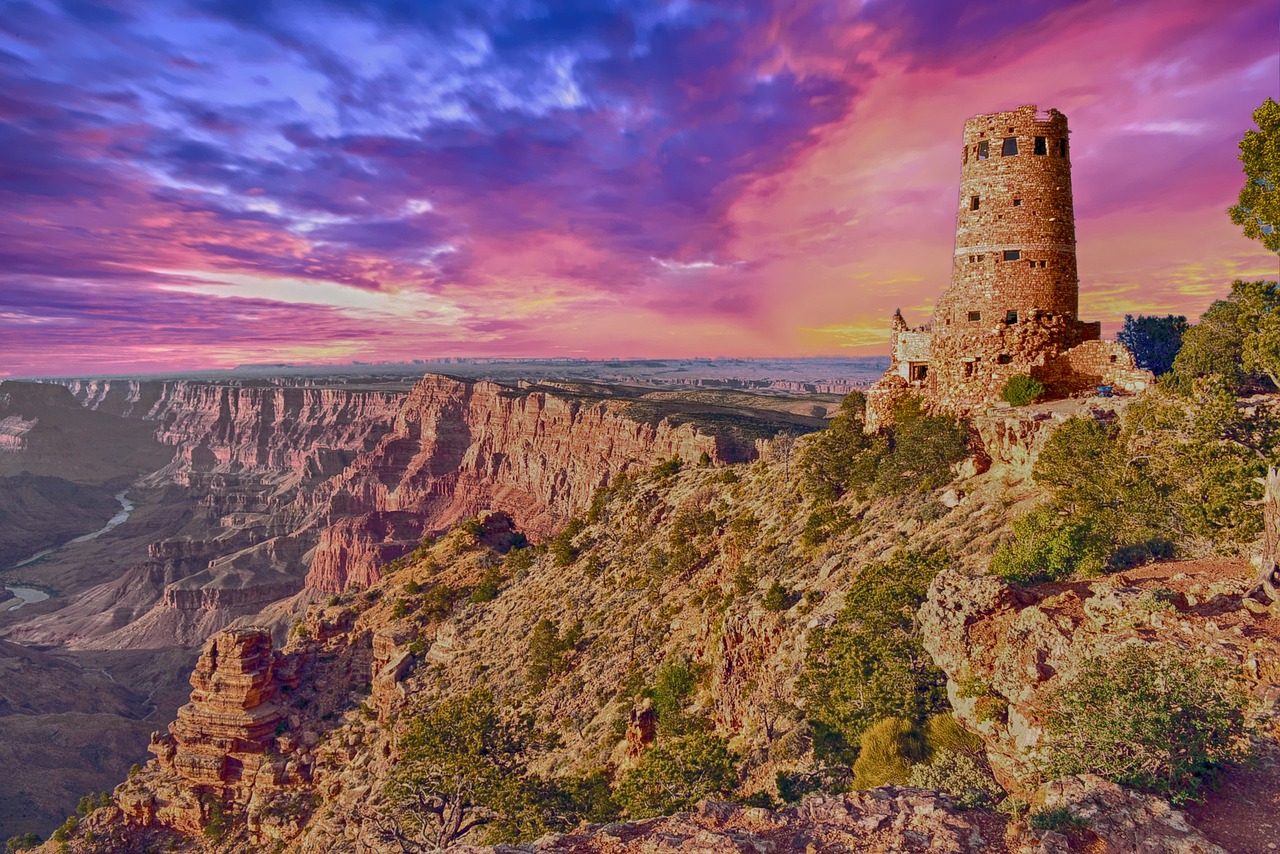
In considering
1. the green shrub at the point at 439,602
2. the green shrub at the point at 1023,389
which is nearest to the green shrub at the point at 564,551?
the green shrub at the point at 439,602

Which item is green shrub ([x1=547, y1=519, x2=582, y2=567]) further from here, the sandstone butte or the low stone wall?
the low stone wall

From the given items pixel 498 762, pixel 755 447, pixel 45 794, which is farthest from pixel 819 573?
pixel 45 794

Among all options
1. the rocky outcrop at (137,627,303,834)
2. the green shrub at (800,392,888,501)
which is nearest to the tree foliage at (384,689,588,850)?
the green shrub at (800,392,888,501)

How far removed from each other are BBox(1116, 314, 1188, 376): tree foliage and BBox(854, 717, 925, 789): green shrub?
116ft

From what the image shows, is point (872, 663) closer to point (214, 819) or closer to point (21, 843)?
point (214, 819)

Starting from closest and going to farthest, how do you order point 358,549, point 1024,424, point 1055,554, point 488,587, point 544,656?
point 1055,554
point 1024,424
point 544,656
point 488,587
point 358,549

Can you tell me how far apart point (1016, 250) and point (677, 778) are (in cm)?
2616

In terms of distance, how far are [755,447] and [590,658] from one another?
64582 mm

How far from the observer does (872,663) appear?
63.8ft

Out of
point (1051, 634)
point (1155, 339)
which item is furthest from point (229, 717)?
point (1155, 339)

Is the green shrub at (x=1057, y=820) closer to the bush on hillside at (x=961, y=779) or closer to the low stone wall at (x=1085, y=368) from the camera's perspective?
the bush on hillside at (x=961, y=779)

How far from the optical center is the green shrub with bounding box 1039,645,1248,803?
1020cm

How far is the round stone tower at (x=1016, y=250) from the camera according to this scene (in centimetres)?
2875

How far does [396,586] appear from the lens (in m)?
56.1
